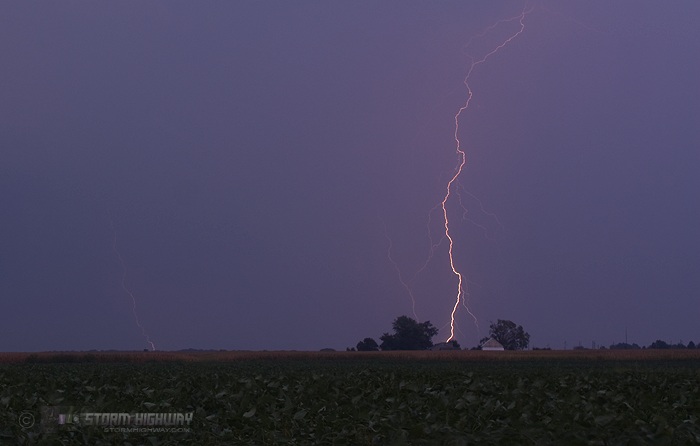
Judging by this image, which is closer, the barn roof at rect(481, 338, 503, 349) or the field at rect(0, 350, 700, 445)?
the field at rect(0, 350, 700, 445)

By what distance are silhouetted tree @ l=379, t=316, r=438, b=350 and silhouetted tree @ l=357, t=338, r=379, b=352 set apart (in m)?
3.95

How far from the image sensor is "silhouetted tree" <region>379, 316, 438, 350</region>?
129 metres

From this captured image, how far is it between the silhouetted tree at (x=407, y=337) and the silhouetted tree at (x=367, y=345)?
3951mm

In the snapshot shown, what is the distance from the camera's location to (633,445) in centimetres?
735

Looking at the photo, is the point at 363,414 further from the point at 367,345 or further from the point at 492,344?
the point at 492,344

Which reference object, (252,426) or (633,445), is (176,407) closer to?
(252,426)

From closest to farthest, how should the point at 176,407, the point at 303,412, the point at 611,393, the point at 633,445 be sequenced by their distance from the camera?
the point at 633,445 → the point at 303,412 → the point at 176,407 → the point at 611,393

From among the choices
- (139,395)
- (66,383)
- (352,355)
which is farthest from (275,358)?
(139,395)

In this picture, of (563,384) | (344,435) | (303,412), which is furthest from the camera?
(563,384)

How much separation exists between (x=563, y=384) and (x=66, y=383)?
1239 cm

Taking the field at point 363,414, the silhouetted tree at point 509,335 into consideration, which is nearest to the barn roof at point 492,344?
the silhouetted tree at point 509,335

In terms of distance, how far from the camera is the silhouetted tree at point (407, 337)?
129 metres

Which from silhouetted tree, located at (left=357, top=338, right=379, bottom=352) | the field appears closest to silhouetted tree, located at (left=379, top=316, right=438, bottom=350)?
silhouetted tree, located at (left=357, top=338, right=379, bottom=352)

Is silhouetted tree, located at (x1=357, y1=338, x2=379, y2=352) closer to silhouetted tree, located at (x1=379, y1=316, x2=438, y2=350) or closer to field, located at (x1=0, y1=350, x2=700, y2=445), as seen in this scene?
silhouetted tree, located at (x1=379, y1=316, x2=438, y2=350)
